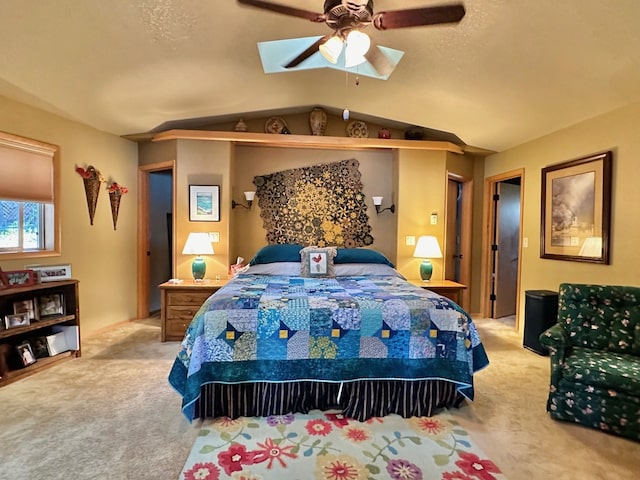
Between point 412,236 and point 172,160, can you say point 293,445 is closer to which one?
point 412,236

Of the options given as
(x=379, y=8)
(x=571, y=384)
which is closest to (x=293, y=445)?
(x=571, y=384)

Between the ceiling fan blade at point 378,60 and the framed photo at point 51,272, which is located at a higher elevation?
the ceiling fan blade at point 378,60

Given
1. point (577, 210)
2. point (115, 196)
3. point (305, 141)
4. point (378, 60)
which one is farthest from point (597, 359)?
point (115, 196)

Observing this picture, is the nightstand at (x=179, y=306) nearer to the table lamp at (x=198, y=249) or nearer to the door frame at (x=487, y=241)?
the table lamp at (x=198, y=249)

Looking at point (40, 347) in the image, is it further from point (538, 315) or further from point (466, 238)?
point (466, 238)

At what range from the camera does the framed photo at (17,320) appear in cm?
278

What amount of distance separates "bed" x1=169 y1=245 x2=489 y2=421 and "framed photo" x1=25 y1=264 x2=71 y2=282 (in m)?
1.82

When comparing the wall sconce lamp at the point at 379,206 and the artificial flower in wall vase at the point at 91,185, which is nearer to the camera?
the artificial flower in wall vase at the point at 91,185

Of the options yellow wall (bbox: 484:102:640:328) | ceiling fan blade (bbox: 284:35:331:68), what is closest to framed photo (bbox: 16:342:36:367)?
ceiling fan blade (bbox: 284:35:331:68)

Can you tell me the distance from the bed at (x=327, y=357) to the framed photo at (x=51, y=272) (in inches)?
71.7

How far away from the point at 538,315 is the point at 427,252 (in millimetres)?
1310

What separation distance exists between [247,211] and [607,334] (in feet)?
12.5

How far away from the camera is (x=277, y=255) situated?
3.91 meters

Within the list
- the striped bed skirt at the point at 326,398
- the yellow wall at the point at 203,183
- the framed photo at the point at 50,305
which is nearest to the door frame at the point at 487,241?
the striped bed skirt at the point at 326,398
